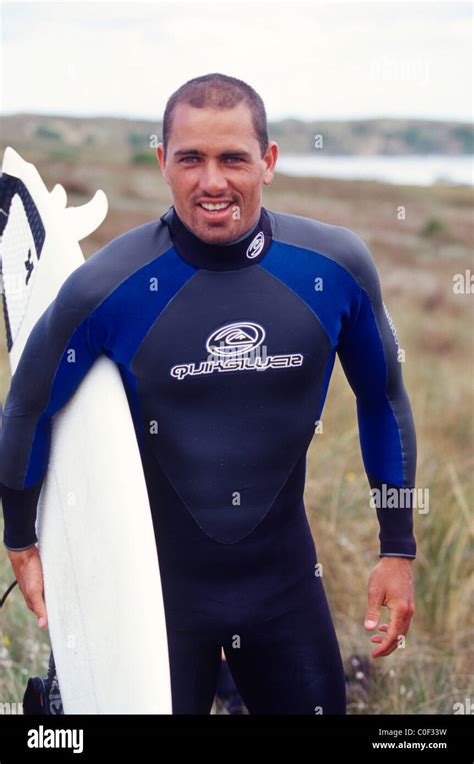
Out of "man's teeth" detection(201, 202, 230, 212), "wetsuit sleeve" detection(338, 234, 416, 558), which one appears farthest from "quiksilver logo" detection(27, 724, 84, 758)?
"man's teeth" detection(201, 202, 230, 212)

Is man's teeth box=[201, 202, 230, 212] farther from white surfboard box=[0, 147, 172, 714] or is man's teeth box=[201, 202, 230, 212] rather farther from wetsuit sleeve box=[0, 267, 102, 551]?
white surfboard box=[0, 147, 172, 714]

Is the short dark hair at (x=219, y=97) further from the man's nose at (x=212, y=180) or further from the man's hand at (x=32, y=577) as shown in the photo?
the man's hand at (x=32, y=577)

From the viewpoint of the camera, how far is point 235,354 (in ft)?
7.42

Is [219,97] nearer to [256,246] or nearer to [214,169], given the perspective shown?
[214,169]

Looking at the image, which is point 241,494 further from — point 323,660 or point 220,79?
point 220,79

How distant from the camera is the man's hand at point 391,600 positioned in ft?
8.09

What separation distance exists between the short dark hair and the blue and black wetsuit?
23 centimetres

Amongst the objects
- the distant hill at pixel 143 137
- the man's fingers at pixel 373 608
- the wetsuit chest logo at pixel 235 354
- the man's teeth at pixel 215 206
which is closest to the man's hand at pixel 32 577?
the wetsuit chest logo at pixel 235 354

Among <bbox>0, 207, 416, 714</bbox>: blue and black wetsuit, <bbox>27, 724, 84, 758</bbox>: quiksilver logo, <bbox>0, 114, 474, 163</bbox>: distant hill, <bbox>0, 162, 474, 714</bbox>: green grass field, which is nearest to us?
<bbox>0, 207, 416, 714</bbox>: blue and black wetsuit

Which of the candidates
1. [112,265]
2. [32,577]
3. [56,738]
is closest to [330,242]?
[112,265]

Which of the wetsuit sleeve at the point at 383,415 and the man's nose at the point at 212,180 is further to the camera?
the wetsuit sleeve at the point at 383,415

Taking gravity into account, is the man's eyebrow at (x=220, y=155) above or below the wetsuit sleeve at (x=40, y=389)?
above

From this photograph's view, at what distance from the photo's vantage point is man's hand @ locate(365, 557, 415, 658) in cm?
247

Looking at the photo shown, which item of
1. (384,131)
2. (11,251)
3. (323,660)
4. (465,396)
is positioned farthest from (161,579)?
(384,131)
